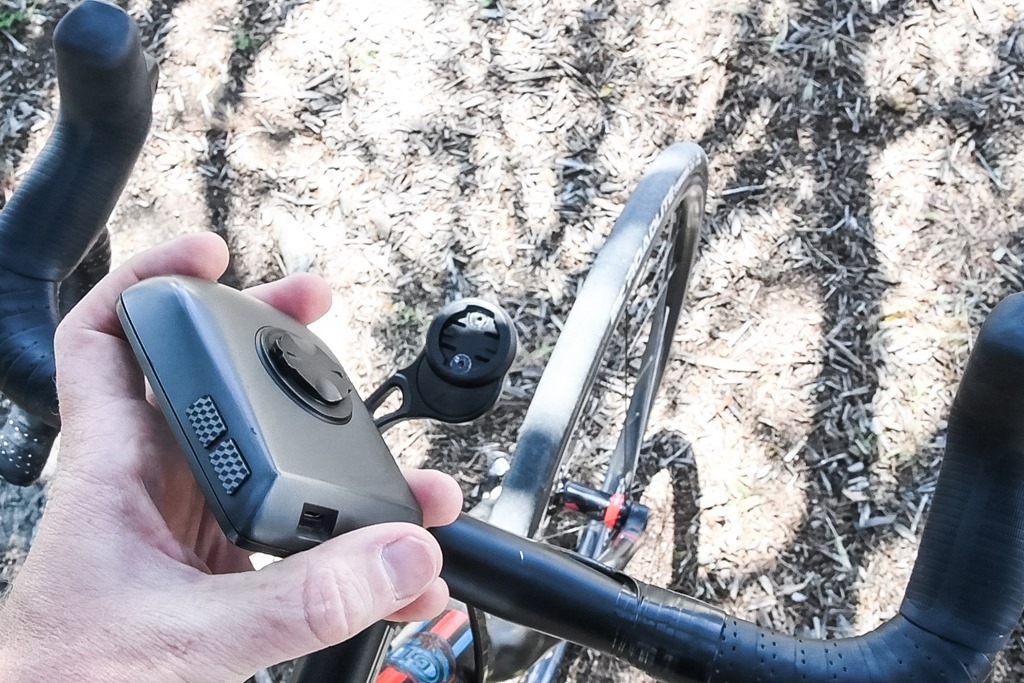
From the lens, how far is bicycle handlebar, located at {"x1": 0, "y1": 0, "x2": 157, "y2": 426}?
845mm

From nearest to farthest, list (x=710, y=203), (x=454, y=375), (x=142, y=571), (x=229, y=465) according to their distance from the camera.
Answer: (x=229, y=465) < (x=142, y=571) < (x=454, y=375) < (x=710, y=203)

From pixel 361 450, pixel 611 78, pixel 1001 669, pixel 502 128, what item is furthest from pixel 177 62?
pixel 1001 669

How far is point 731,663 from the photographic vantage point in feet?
2.40

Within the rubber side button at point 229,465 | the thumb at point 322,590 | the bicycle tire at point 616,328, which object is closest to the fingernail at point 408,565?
the thumb at point 322,590

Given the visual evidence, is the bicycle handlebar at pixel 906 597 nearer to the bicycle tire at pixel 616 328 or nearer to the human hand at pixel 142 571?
the human hand at pixel 142 571

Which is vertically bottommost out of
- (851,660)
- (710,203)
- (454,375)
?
(710,203)

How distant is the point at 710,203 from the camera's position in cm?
220

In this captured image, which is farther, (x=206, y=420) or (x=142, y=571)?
(x=142, y=571)

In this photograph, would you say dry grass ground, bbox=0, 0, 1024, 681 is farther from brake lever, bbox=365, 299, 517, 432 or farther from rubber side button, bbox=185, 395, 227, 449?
rubber side button, bbox=185, 395, 227, 449

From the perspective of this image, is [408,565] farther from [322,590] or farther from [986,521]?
[986,521]

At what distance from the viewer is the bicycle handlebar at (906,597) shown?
72cm

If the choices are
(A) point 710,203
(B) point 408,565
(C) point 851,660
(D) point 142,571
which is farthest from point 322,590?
(A) point 710,203

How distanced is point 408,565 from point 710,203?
173 centimetres

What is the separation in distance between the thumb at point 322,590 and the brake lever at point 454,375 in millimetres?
180
